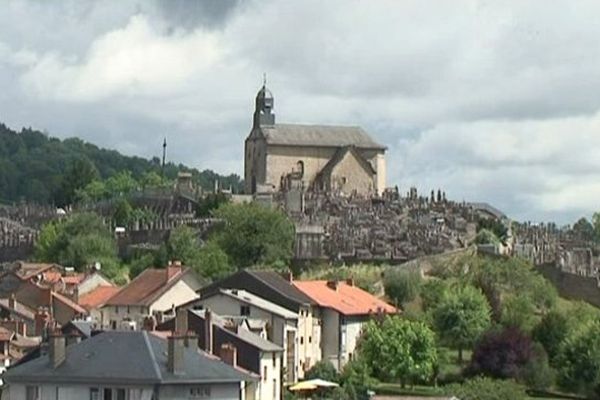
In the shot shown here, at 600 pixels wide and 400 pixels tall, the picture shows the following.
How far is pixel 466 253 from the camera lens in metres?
120

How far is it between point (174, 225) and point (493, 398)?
63.4 m

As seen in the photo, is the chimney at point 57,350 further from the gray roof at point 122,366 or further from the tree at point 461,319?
the tree at point 461,319

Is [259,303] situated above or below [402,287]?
below

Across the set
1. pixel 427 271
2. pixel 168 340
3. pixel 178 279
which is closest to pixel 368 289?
pixel 427 271

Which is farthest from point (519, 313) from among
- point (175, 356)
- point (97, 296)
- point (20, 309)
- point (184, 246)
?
point (175, 356)

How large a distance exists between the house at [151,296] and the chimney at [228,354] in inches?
855

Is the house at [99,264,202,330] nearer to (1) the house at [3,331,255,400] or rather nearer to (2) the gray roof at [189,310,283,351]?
(2) the gray roof at [189,310,283,351]

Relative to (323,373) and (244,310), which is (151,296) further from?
(323,373)

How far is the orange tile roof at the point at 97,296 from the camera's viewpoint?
101625 mm

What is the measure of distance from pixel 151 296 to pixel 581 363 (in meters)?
23.7

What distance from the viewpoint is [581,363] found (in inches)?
3612

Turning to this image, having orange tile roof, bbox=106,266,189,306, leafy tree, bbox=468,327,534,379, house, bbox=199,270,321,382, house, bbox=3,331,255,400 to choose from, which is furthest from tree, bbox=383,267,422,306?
house, bbox=3,331,255,400

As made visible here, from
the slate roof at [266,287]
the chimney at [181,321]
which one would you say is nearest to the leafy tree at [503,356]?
the slate roof at [266,287]

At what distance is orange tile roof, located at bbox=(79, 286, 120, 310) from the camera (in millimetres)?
101625
